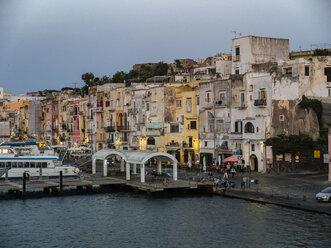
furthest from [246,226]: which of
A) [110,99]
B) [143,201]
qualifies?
[110,99]

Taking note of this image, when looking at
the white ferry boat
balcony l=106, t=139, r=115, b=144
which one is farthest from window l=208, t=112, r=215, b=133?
balcony l=106, t=139, r=115, b=144

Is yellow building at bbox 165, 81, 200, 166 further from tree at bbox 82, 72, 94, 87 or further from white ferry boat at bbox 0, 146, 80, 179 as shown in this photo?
tree at bbox 82, 72, 94, 87

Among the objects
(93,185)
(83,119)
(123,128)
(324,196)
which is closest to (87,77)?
(83,119)

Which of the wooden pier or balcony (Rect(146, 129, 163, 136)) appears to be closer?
the wooden pier

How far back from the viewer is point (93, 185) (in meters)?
60.3

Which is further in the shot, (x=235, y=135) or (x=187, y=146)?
(x=187, y=146)

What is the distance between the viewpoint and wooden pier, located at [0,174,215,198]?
5694cm

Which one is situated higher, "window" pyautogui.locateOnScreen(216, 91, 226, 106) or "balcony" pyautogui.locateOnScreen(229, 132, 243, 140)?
"window" pyautogui.locateOnScreen(216, 91, 226, 106)

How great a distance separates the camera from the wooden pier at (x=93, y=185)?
5694 cm

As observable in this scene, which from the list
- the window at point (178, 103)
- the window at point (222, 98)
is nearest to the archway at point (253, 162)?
the window at point (222, 98)

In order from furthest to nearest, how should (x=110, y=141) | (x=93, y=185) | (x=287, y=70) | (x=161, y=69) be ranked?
1. (x=161, y=69)
2. (x=110, y=141)
3. (x=287, y=70)
4. (x=93, y=185)

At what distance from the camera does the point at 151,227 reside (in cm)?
4219

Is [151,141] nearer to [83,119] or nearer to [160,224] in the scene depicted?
[83,119]

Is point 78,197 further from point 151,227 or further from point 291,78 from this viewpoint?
point 291,78
